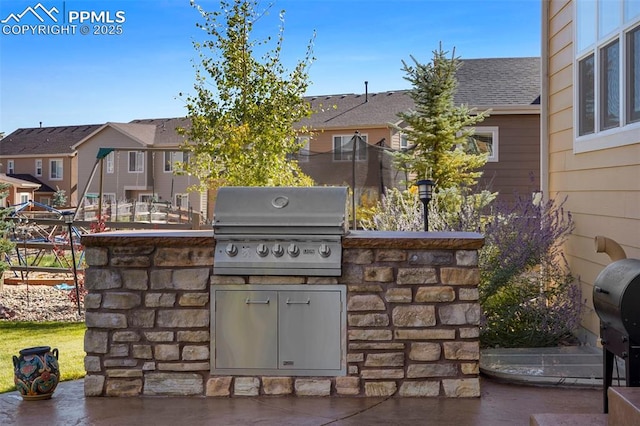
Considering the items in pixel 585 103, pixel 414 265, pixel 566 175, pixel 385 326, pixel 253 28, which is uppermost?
pixel 253 28

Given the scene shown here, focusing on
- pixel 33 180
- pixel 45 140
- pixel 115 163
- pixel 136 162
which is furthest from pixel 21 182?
pixel 136 162

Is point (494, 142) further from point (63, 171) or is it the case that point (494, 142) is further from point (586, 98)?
point (63, 171)

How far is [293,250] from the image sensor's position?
4.16 m

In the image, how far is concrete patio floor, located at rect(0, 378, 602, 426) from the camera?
12.4 ft

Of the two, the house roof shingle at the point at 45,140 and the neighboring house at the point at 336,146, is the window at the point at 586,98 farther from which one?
the house roof shingle at the point at 45,140

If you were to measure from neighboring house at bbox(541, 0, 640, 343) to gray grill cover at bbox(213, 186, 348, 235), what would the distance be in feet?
6.50

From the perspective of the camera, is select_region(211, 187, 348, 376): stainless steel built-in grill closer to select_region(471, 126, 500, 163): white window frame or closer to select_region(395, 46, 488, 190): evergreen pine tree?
select_region(395, 46, 488, 190): evergreen pine tree

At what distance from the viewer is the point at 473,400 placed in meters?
4.17

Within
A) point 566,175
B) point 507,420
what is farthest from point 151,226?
point 507,420

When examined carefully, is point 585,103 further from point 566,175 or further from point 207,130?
point 207,130

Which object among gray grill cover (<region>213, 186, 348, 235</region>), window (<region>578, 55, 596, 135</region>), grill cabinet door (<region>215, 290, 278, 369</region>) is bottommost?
grill cabinet door (<region>215, 290, 278, 369</region>)

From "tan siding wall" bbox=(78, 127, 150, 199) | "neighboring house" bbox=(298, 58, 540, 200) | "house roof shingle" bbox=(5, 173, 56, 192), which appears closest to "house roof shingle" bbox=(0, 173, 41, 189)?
"house roof shingle" bbox=(5, 173, 56, 192)

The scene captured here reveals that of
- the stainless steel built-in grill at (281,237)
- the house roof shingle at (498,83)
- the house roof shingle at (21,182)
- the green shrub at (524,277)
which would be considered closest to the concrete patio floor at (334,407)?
the stainless steel built-in grill at (281,237)

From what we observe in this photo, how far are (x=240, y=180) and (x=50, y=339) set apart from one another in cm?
241
